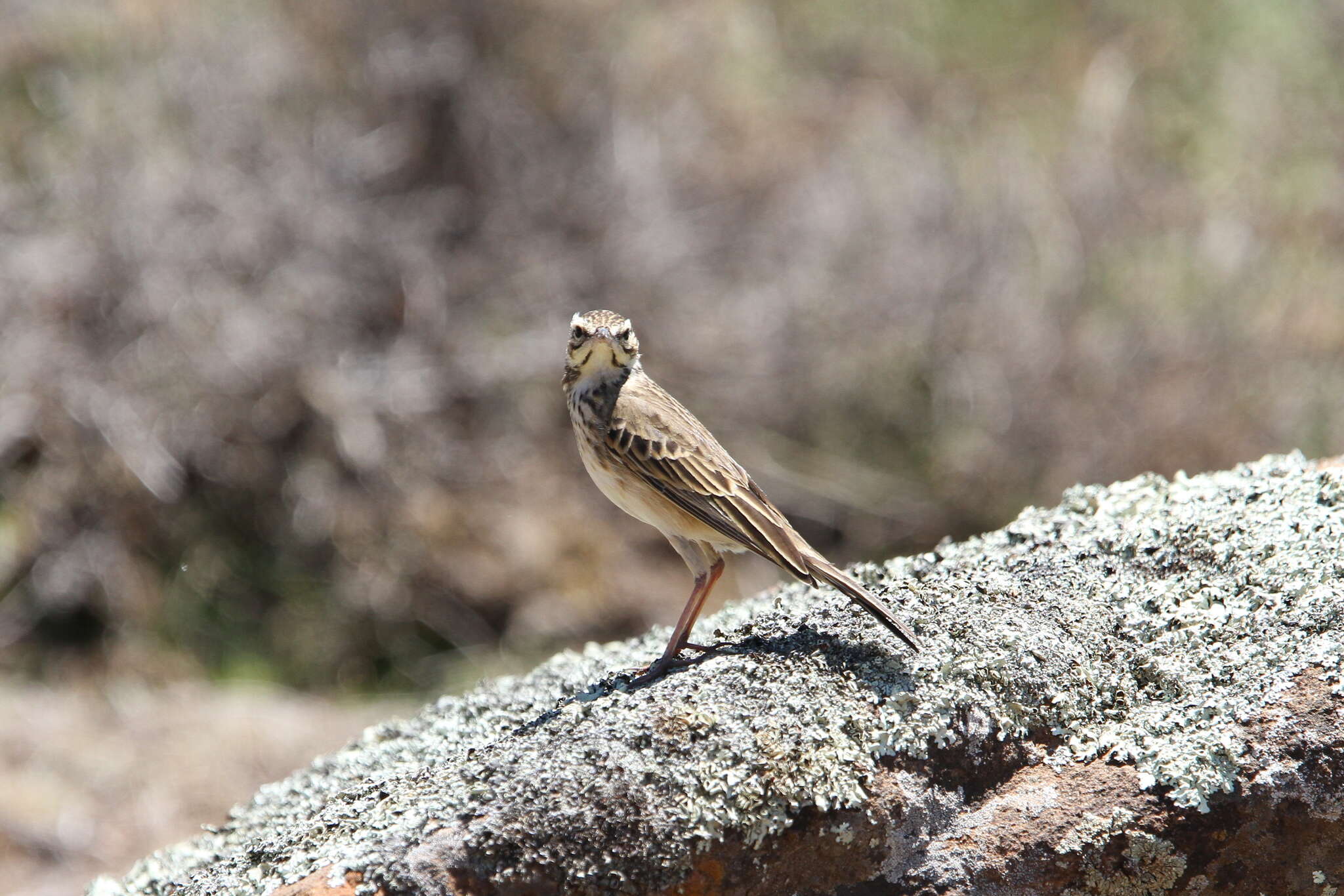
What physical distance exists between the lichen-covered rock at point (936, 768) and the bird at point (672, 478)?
26 centimetres

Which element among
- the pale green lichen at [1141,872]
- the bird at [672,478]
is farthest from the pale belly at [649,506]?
the pale green lichen at [1141,872]

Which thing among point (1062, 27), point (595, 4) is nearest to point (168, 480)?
point (595, 4)

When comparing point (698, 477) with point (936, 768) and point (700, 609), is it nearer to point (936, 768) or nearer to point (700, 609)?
point (700, 609)

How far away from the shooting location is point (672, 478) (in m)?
4.20

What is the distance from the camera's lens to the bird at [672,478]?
155 inches

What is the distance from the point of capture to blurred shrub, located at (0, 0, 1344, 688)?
9266mm

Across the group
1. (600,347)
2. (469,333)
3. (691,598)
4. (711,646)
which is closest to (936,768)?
(711,646)

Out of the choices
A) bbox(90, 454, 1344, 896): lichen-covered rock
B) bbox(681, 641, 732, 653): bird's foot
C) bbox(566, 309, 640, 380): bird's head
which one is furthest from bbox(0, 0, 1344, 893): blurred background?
bbox(90, 454, 1344, 896): lichen-covered rock

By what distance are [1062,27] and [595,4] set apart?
5.62m

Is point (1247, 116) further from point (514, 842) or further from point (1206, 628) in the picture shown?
point (514, 842)

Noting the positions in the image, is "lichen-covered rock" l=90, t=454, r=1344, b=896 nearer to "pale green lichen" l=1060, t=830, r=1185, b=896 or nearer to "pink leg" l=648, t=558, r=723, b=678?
"pale green lichen" l=1060, t=830, r=1185, b=896

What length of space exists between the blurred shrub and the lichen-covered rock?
5.87 metres

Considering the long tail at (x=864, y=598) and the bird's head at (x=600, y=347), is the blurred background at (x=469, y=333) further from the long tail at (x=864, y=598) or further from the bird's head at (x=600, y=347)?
the long tail at (x=864, y=598)

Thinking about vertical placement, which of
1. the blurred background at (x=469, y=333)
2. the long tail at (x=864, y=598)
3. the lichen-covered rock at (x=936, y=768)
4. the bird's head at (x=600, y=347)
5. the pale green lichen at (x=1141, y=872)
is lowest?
the pale green lichen at (x=1141, y=872)
